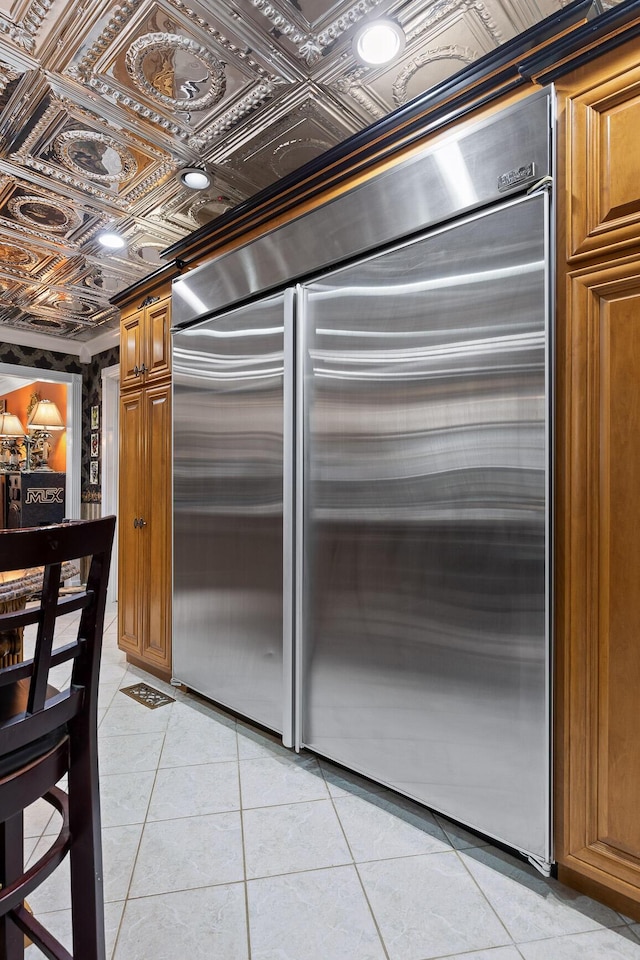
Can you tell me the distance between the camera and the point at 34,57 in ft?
6.08

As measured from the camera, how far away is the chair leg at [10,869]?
3.51 feet

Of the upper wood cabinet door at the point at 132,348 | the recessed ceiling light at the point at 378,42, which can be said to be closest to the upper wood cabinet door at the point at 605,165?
the recessed ceiling light at the point at 378,42

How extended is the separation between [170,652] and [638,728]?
2.30 m

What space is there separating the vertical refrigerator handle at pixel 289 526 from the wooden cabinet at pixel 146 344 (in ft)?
3.42

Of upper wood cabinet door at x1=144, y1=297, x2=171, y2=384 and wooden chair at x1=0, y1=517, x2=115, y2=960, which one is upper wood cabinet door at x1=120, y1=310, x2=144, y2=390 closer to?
upper wood cabinet door at x1=144, y1=297, x2=171, y2=384

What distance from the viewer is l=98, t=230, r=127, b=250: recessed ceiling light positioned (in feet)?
10.6

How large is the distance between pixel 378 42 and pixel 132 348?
2.17 m

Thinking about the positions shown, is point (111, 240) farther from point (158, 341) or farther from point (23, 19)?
point (23, 19)

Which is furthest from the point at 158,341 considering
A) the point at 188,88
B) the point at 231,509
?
the point at 188,88

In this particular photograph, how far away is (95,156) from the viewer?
95.9 inches

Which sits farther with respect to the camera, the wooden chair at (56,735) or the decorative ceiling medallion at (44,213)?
the decorative ceiling medallion at (44,213)

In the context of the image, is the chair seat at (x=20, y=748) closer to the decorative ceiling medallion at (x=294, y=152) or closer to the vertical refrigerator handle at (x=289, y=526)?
the vertical refrigerator handle at (x=289, y=526)

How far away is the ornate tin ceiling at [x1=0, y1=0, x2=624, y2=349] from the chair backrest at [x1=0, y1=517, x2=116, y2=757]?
69.0 inches

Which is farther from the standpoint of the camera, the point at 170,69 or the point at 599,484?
the point at 170,69
